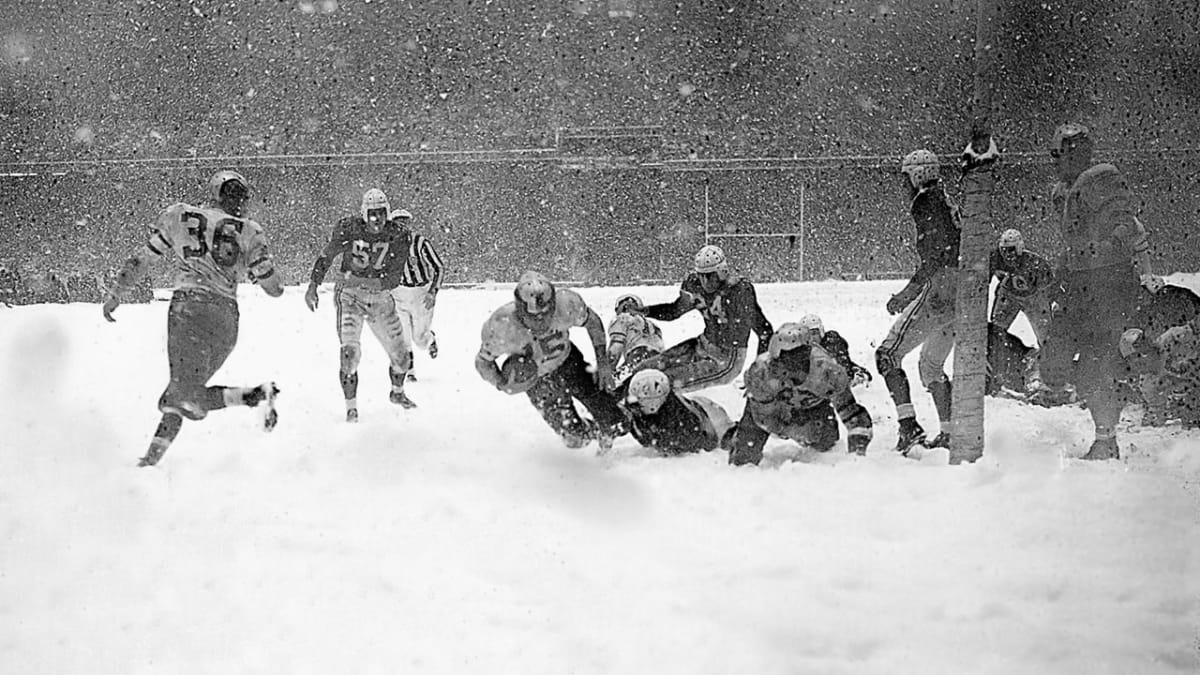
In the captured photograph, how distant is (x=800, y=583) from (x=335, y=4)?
34.4 feet

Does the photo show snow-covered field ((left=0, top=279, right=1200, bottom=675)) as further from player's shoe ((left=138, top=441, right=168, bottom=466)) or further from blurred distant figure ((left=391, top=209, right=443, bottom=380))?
blurred distant figure ((left=391, top=209, right=443, bottom=380))

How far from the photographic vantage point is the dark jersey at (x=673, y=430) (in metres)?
4.23

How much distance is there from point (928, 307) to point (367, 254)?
2.77 m

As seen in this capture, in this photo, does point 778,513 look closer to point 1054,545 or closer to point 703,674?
point 1054,545

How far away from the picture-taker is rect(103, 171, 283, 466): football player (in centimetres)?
403

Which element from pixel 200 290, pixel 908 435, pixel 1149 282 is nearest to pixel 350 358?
pixel 200 290

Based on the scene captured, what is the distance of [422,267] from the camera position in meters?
6.42

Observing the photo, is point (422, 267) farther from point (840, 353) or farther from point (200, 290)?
point (840, 353)

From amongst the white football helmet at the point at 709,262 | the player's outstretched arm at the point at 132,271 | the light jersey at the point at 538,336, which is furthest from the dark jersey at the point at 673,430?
the player's outstretched arm at the point at 132,271

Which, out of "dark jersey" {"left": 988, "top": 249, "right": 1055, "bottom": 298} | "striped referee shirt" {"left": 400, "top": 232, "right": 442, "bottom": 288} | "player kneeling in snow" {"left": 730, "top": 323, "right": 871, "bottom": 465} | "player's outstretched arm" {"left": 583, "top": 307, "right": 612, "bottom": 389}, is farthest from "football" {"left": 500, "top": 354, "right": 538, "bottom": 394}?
"dark jersey" {"left": 988, "top": 249, "right": 1055, "bottom": 298}

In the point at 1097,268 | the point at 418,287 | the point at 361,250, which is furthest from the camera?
the point at 418,287

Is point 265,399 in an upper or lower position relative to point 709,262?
lower

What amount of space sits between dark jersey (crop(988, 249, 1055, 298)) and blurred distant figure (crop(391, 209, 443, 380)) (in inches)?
123

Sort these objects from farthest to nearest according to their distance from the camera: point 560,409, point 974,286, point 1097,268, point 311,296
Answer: point 311,296 < point 560,409 < point 1097,268 < point 974,286
